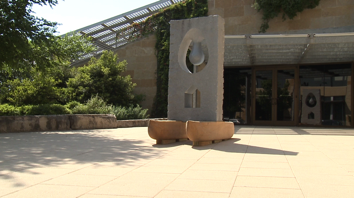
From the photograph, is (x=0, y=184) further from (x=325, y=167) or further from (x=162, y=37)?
(x=162, y=37)

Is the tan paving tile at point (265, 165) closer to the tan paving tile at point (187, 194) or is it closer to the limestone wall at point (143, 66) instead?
the tan paving tile at point (187, 194)

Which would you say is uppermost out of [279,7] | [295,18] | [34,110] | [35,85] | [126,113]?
[279,7]

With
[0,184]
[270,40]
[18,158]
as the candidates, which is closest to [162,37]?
[270,40]

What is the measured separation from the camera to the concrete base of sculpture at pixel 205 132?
6574 mm

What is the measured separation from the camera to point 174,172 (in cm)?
416

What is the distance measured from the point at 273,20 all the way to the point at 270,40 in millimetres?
4403

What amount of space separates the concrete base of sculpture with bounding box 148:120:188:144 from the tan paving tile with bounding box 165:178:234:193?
3.37 meters

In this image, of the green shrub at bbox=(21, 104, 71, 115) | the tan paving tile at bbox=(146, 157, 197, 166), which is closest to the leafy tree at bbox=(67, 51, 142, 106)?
the green shrub at bbox=(21, 104, 71, 115)

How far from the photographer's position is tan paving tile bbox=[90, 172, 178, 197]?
10.4ft

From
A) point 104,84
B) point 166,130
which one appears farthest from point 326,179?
point 104,84

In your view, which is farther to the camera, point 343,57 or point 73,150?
point 343,57

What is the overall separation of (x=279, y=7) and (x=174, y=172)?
13.0 metres

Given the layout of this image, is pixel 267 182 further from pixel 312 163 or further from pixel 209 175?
pixel 312 163

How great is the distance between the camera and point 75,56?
39.4 ft
